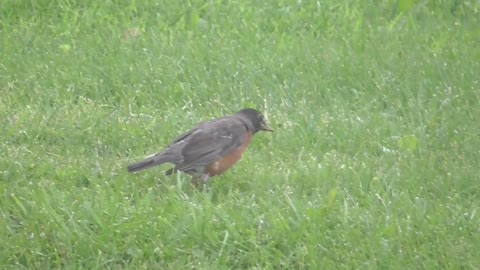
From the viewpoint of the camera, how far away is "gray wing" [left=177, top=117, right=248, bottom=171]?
7.38m

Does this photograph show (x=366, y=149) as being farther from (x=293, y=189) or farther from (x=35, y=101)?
(x=35, y=101)

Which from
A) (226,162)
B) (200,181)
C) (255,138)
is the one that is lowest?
(255,138)

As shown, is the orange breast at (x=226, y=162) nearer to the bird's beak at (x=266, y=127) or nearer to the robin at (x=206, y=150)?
the robin at (x=206, y=150)

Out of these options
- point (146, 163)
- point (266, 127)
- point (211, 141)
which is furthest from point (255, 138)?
point (146, 163)

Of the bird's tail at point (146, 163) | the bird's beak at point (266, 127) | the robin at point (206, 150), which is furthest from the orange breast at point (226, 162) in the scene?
the bird's beak at point (266, 127)

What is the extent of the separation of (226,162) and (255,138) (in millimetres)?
931

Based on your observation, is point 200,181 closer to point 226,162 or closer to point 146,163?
point 226,162

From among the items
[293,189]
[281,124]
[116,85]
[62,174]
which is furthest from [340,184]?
[116,85]

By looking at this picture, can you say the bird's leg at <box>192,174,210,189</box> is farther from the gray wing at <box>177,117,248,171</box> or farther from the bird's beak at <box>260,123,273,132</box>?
the bird's beak at <box>260,123,273,132</box>

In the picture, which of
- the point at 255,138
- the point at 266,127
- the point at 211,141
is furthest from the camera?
the point at 255,138

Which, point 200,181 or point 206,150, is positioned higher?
point 206,150

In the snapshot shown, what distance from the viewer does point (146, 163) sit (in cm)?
718

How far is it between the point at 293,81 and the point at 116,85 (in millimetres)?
1452

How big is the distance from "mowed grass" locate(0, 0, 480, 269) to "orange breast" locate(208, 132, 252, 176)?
98 mm
